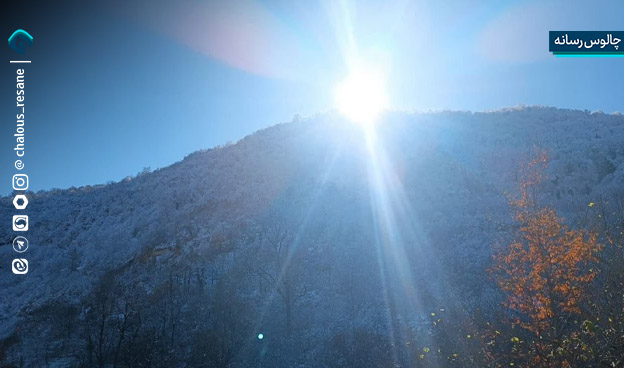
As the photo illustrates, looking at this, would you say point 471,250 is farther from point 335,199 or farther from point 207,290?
point 207,290

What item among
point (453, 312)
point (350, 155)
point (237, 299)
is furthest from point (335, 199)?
point (453, 312)

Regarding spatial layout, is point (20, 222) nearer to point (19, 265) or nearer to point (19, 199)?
point (19, 199)

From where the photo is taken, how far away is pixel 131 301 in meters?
19.3

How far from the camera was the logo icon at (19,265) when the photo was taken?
A: 81.6 ft

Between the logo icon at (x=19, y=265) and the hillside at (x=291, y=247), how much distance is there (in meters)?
0.48

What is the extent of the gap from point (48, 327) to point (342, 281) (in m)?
14.2

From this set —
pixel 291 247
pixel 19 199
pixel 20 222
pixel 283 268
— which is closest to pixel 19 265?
pixel 20 222

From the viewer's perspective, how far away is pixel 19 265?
26.0m

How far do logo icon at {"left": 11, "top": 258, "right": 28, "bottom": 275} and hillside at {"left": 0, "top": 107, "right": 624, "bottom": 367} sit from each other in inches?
18.9

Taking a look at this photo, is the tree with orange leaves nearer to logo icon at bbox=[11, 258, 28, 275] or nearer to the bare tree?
the bare tree

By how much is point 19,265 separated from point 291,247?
1880 centimetres

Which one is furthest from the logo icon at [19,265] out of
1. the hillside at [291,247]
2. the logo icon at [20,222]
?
the logo icon at [20,222]

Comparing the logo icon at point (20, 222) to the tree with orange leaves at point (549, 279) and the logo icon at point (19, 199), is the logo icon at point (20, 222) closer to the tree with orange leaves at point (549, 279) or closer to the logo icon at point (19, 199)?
the logo icon at point (19, 199)

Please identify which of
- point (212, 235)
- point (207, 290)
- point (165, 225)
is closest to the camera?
point (207, 290)
